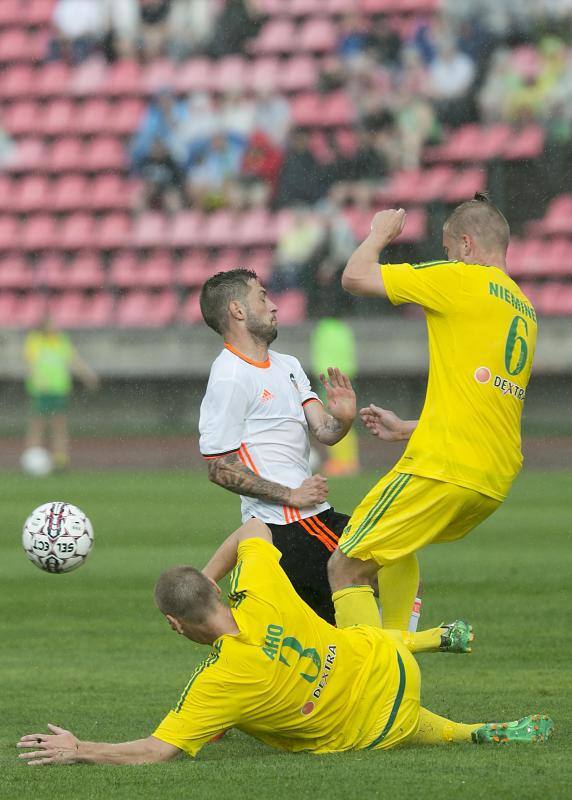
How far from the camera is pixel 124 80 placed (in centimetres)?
2656

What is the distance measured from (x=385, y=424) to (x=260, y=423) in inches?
22.4

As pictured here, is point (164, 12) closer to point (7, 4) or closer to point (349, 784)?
point (7, 4)

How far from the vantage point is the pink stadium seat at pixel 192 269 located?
24766 millimetres

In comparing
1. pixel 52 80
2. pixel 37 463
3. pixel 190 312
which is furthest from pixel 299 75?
pixel 37 463

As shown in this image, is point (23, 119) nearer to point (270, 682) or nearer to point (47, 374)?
point (47, 374)

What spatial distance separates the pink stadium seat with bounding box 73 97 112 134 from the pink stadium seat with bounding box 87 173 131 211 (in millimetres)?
930

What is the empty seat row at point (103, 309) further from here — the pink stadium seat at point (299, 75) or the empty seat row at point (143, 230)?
the pink stadium seat at point (299, 75)

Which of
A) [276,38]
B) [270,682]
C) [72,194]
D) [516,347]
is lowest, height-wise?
[270,682]

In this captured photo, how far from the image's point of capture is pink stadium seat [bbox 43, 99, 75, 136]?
26.9m

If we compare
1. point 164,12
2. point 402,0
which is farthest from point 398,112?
point 164,12

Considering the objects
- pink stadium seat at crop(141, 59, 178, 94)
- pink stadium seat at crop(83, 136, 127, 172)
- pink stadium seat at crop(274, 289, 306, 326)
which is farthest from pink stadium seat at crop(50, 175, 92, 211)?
pink stadium seat at crop(274, 289, 306, 326)

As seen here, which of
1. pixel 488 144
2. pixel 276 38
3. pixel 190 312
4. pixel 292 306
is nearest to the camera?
pixel 488 144

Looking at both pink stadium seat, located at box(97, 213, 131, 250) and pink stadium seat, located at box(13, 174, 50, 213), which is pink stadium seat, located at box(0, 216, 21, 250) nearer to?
pink stadium seat, located at box(13, 174, 50, 213)

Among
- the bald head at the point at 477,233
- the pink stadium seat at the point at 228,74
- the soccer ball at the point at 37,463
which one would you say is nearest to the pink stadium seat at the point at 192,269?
the pink stadium seat at the point at 228,74
